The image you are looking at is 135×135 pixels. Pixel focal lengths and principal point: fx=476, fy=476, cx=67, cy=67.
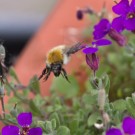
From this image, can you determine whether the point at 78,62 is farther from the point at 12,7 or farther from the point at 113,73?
the point at 12,7

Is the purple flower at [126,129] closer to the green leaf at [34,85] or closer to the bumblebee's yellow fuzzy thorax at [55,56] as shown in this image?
the bumblebee's yellow fuzzy thorax at [55,56]

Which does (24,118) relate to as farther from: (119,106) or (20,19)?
(20,19)

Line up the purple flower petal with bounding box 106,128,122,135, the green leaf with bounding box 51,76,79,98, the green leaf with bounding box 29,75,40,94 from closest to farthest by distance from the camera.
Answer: the purple flower petal with bounding box 106,128,122,135, the green leaf with bounding box 29,75,40,94, the green leaf with bounding box 51,76,79,98

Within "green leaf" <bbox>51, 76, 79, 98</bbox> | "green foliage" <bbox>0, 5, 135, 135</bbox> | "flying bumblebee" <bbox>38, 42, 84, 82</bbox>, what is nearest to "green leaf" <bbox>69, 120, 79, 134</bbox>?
"green foliage" <bbox>0, 5, 135, 135</bbox>

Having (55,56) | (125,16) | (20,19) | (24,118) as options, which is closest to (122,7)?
(125,16)

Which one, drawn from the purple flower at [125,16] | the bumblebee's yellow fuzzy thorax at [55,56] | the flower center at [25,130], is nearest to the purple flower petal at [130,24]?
the purple flower at [125,16]

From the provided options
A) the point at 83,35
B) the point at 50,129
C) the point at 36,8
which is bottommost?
the point at 50,129

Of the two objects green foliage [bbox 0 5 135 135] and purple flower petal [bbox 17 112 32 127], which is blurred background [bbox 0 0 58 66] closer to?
green foliage [bbox 0 5 135 135]

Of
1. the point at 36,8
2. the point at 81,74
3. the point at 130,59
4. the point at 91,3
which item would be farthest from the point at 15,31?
the point at 130,59
